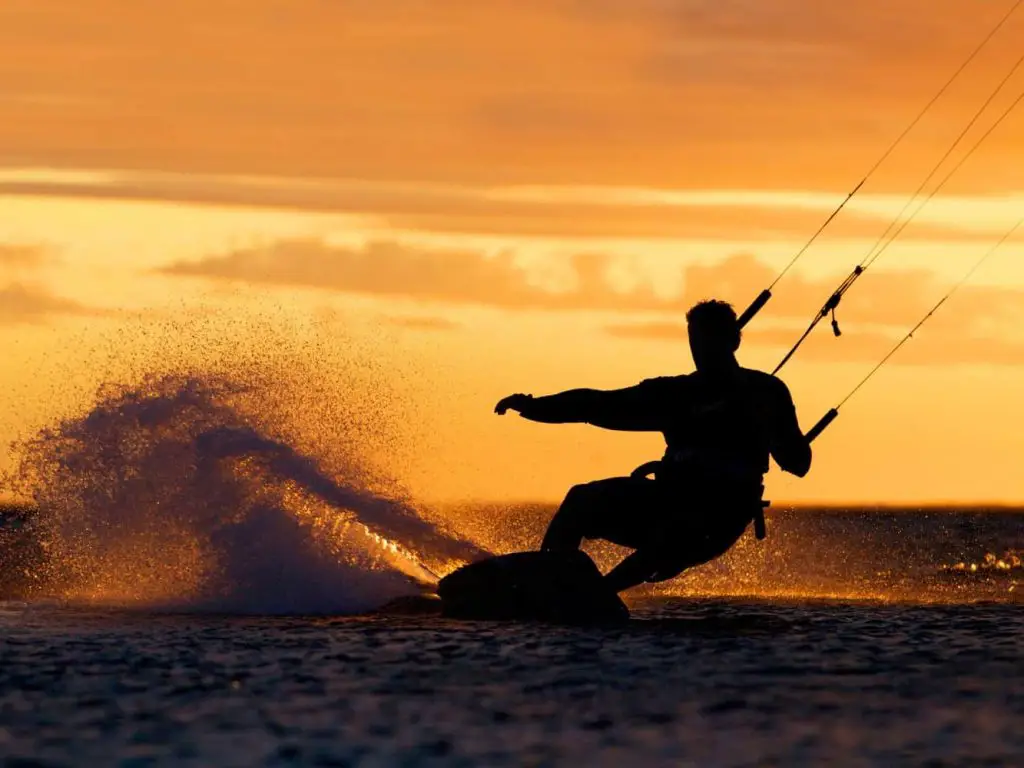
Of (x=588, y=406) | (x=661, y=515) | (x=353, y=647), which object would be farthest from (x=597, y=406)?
(x=353, y=647)

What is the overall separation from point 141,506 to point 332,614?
4739 mm

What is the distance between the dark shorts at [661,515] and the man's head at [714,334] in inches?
43.9

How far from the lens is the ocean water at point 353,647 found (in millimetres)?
10672

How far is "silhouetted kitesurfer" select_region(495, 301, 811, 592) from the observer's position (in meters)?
16.5

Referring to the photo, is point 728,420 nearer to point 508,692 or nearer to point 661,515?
point 661,515

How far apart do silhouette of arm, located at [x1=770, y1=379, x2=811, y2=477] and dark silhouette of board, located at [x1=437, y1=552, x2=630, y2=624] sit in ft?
5.87

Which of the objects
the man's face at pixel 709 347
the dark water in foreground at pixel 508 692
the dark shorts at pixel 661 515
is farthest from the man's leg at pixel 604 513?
the man's face at pixel 709 347

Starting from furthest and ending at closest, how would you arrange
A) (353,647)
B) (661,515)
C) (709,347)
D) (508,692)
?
(661,515) → (709,347) → (353,647) → (508,692)

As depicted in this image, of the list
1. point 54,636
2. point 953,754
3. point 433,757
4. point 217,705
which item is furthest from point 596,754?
point 54,636

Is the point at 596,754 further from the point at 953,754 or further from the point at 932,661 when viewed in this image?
the point at 932,661

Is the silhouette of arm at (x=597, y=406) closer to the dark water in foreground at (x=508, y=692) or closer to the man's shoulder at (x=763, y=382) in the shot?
the man's shoulder at (x=763, y=382)

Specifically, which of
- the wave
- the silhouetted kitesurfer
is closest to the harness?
the silhouetted kitesurfer

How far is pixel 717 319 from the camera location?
1650 centimetres

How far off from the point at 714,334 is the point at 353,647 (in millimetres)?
4121
